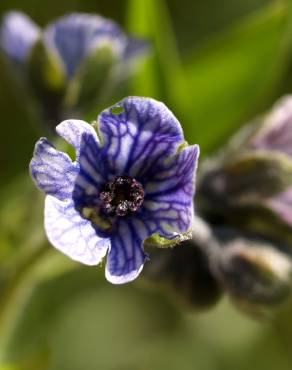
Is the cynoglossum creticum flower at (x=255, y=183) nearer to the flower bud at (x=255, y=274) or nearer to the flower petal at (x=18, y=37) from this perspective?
the flower bud at (x=255, y=274)

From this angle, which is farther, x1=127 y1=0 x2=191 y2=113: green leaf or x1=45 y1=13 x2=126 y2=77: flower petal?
x1=127 y1=0 x2=191 y2=113: green leaf

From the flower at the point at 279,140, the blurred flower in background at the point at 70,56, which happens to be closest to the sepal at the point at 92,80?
the blurred flower in background at the point at 70,56

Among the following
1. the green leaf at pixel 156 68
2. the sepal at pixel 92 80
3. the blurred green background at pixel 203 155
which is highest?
the sepal at pixel 92 80

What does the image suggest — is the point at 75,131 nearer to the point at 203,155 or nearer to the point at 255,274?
the point at 255,274

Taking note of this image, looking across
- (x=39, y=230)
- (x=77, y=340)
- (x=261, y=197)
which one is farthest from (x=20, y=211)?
(x=261, y=197)

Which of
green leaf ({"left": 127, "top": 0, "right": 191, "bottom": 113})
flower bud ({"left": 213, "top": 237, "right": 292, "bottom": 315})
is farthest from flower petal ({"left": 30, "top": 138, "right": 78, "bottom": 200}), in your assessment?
green leaf ({"left": 127, "top": 0, "right": 191, "bottom": 113})

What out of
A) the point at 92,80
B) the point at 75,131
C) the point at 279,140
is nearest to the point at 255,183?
the point at 279,140

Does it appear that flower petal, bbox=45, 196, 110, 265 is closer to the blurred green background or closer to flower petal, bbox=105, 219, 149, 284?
flower petal, bbox=105, 219, 149, 284
